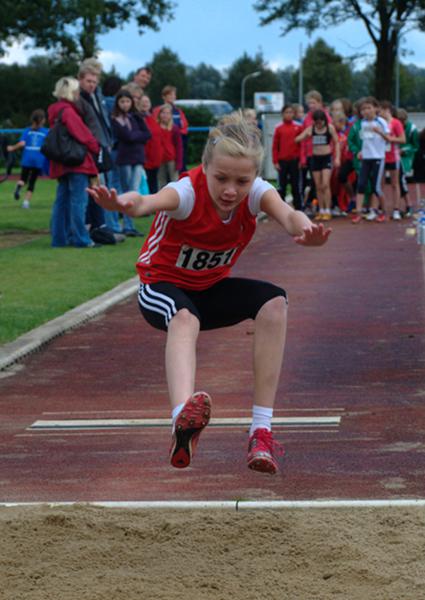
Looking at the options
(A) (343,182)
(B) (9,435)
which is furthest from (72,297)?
(A) (343,182)

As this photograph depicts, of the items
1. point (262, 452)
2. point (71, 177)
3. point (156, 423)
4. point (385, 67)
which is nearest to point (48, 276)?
point (71, 177)

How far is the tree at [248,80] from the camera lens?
124 meters

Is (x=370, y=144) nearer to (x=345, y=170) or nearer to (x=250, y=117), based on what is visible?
(x=345, y=170)

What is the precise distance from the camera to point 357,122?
21734 mm

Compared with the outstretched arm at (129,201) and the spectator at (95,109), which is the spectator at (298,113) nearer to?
the spectator at (95,109)

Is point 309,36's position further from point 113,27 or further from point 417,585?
point 417,585

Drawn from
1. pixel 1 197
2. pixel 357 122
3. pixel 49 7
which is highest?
pixel 49 7

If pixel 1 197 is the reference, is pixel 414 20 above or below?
above

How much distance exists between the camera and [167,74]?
118 m

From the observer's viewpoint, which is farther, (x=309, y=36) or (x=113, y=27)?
(x=113, y=27)

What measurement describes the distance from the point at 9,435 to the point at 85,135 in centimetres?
923

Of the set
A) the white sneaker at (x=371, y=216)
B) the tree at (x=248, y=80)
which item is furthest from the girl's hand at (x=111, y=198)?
the tree at (x=248, y=80)

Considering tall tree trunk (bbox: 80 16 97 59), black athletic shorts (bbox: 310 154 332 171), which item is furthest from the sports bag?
tall tree trunk (bbox: 80 16 97 59)

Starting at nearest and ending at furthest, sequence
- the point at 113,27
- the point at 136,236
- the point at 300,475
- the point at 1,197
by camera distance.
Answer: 1. the point at 300,475
2. the point at 136,236
3. the point at 1,197
4. the point at 113,27
